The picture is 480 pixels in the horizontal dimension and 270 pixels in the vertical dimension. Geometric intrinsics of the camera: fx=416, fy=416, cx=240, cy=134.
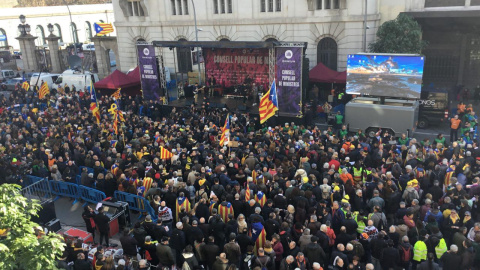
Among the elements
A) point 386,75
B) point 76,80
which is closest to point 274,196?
point 386,75

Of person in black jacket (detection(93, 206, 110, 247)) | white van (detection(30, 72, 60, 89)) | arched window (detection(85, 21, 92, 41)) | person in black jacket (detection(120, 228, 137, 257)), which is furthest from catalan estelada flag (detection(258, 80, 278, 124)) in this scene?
arched window (detection(85, 21, 92, 41))

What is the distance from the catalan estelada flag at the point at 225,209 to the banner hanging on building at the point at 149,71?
18.6 meters

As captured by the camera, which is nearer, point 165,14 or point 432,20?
point 432,20

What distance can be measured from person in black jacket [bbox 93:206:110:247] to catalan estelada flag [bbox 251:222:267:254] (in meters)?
4.24

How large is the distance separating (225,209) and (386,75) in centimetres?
1414

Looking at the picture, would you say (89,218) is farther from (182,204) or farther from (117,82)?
(117,82)

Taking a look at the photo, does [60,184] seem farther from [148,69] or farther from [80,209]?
[148,69]

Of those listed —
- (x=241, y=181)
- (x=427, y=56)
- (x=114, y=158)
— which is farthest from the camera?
(x=427, y=56)

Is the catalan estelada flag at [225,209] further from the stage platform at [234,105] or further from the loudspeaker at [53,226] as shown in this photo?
the stage platform at [234,105]

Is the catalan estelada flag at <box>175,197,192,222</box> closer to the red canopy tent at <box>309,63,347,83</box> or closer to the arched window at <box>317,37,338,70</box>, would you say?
the red canopy tent at <box>309,63,347,83</box>

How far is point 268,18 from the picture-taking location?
33.3m

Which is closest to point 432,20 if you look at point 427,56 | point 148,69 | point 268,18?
point 427,56

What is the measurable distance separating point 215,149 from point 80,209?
5473 mm

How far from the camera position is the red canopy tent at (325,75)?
94.4 ft
